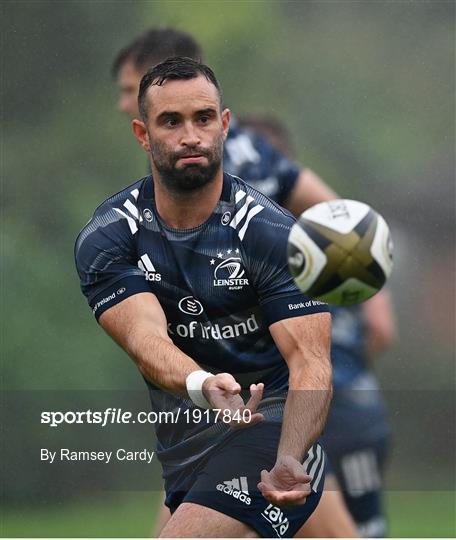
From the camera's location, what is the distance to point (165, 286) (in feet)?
19.8

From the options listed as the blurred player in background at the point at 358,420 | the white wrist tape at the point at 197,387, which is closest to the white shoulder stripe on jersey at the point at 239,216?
the white wrist tape at the point at 197,387

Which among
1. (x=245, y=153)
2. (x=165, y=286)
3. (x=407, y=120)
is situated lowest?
(x=165, y=286)

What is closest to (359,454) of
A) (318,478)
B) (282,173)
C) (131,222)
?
(282,173)

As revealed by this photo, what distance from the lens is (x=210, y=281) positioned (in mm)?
5969

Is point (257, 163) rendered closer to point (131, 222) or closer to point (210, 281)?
point (131, 222)

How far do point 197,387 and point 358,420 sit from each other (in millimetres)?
3054

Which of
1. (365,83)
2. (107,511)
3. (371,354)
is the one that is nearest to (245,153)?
(371,354)

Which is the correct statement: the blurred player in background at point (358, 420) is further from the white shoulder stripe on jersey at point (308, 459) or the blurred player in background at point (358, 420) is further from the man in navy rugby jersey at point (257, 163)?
the white shoulder stripe on jersey at point (308, 459)

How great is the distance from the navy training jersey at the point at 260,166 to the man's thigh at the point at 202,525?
2815 mm

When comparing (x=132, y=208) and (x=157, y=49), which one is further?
(x=157, y=49)

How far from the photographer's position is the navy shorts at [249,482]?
5.59 metres

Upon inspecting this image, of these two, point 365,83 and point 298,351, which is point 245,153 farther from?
point 365,83

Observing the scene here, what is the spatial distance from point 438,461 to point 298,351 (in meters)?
7.28

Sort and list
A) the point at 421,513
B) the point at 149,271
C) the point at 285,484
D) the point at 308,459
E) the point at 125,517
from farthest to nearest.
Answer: the point at 421,513 → the point at 125,517 → the point at 149,271 → the point at 308,459 → the point at 285,484
